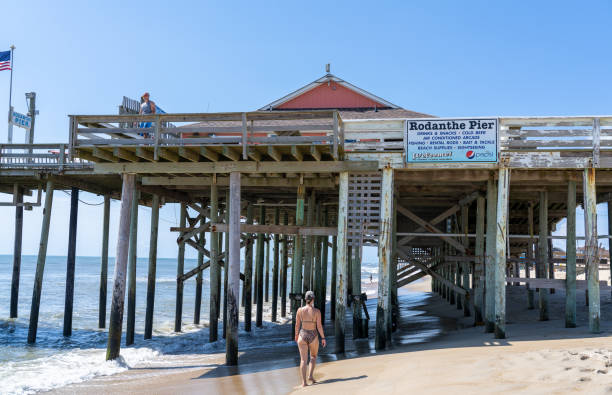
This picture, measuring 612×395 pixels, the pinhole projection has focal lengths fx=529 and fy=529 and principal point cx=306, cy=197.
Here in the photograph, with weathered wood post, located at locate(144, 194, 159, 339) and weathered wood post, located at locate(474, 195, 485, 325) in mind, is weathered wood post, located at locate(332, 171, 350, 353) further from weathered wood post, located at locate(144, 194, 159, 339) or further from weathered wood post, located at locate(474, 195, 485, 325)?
weathered wood post, located at locate(144, 194, 159, 339)

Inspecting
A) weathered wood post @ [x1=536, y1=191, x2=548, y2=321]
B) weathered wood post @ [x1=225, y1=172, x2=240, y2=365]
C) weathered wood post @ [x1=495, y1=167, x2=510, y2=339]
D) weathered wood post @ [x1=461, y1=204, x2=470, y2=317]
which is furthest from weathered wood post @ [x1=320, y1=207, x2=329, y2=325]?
weathered wood post @ [x1=495, y1=167, x2=510, y2=339]

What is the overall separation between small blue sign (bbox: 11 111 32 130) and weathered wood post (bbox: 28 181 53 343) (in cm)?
453

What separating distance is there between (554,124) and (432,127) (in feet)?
8.35

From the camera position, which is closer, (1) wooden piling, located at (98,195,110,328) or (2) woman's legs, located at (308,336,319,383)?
(2) woman's legs, located at (308,336,319,383)

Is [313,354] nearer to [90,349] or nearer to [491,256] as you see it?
[491,256]

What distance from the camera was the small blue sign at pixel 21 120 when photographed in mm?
20047

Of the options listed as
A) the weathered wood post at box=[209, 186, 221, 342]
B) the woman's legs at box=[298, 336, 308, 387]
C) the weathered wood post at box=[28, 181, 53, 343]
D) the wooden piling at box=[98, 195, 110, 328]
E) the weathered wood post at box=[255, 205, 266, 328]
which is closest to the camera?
the woman's legs at box=[298, 336, 308, 387]

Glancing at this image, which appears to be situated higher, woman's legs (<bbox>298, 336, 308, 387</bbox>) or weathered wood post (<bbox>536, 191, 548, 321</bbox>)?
weathered wood post (<bbox>536, 191, 548, 321</bbox>)

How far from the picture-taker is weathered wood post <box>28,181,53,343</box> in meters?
16.5

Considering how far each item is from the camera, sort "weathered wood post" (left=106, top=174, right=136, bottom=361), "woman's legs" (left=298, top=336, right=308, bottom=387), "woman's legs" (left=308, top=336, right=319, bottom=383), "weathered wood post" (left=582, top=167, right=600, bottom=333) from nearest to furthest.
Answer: "woman's legs" (left=298, top=336, right=308, bottom=387) → "woman's legs" (left=308, top=336, right=319, bottom=383) → "weathered wood post" (left=582, top=167, right=600, bottom=333) → "weathered wood post" (left=106, top=174, right=136, bottom=361)

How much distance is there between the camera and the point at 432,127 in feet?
A: 38.1

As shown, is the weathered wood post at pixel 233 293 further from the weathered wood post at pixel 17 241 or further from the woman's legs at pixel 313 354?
the weathered wood post at pixel 17 241

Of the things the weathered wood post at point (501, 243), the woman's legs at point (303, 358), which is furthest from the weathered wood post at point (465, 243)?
the woman's legs at point (303, 358)

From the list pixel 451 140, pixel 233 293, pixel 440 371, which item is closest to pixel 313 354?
pixel 440 371
